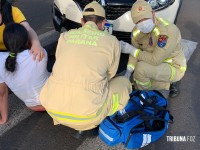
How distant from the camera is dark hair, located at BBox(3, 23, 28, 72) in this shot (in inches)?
95.6

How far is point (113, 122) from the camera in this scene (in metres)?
2.56

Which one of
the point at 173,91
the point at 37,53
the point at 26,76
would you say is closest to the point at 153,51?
the point at 173,91

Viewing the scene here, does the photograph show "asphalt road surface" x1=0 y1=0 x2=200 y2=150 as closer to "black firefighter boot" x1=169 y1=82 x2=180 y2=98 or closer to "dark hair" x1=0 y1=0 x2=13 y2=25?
"black firefighter boot" x1=169 y1=82 x2=180 y2=98

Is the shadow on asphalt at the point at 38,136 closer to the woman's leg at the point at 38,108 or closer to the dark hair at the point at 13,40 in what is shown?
the woman's leg at the point at 38,108

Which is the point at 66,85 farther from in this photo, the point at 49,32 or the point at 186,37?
the point at 186,37

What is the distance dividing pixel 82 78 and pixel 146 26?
1052 mm

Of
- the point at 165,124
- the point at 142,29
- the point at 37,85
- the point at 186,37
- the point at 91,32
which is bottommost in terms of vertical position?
the point at 186,37

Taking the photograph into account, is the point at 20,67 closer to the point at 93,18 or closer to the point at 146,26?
the point at 93,18

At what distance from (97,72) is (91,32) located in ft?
1.18

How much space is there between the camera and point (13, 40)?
7.98 feet

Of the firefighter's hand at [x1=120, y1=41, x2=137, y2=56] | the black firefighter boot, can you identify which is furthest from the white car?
the black firefighter boot

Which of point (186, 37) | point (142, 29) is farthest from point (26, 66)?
point (186, 37)

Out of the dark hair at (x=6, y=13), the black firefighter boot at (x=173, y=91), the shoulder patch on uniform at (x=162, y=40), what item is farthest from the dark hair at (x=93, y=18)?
the black firefighter boot at (x=173, y=91)

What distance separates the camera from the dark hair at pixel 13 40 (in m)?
2.43
